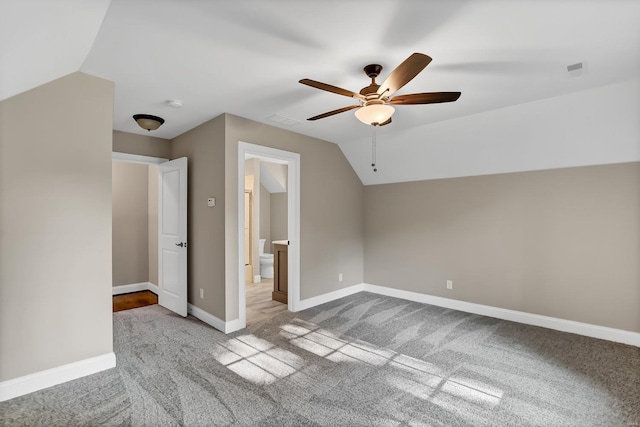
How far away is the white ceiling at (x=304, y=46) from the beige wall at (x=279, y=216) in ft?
12.6

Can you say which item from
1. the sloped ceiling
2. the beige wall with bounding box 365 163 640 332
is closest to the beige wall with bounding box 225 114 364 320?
the beige wall with bounding box 365 163 640 332

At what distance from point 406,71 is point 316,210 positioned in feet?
9.51

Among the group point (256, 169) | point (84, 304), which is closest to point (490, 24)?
point (84, 304)

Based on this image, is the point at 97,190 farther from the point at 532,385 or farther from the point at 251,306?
the point at 532,385

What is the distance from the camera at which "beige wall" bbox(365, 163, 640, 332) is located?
3.28 m

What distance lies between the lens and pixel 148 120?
11.5 feet

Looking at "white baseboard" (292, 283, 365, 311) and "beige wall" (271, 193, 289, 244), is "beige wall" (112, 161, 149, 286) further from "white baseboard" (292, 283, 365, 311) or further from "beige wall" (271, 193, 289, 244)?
"white baseboard" (292, 283, 365, 311)

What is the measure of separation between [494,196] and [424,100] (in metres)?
2.41

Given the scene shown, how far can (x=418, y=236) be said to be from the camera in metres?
4.84

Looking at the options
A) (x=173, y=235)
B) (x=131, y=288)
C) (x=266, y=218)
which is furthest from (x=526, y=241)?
(x=131, y=288)

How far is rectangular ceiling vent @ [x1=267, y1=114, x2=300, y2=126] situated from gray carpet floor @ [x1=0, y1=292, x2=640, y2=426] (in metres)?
2.54

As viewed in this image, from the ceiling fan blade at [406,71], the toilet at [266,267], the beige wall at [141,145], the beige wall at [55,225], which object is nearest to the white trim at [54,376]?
the beige wall at [55,225]

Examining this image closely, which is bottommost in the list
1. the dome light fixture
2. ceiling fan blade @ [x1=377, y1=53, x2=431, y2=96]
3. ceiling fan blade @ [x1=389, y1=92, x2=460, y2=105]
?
the dome light fixture

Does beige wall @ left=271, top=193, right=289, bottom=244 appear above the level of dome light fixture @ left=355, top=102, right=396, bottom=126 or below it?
below
